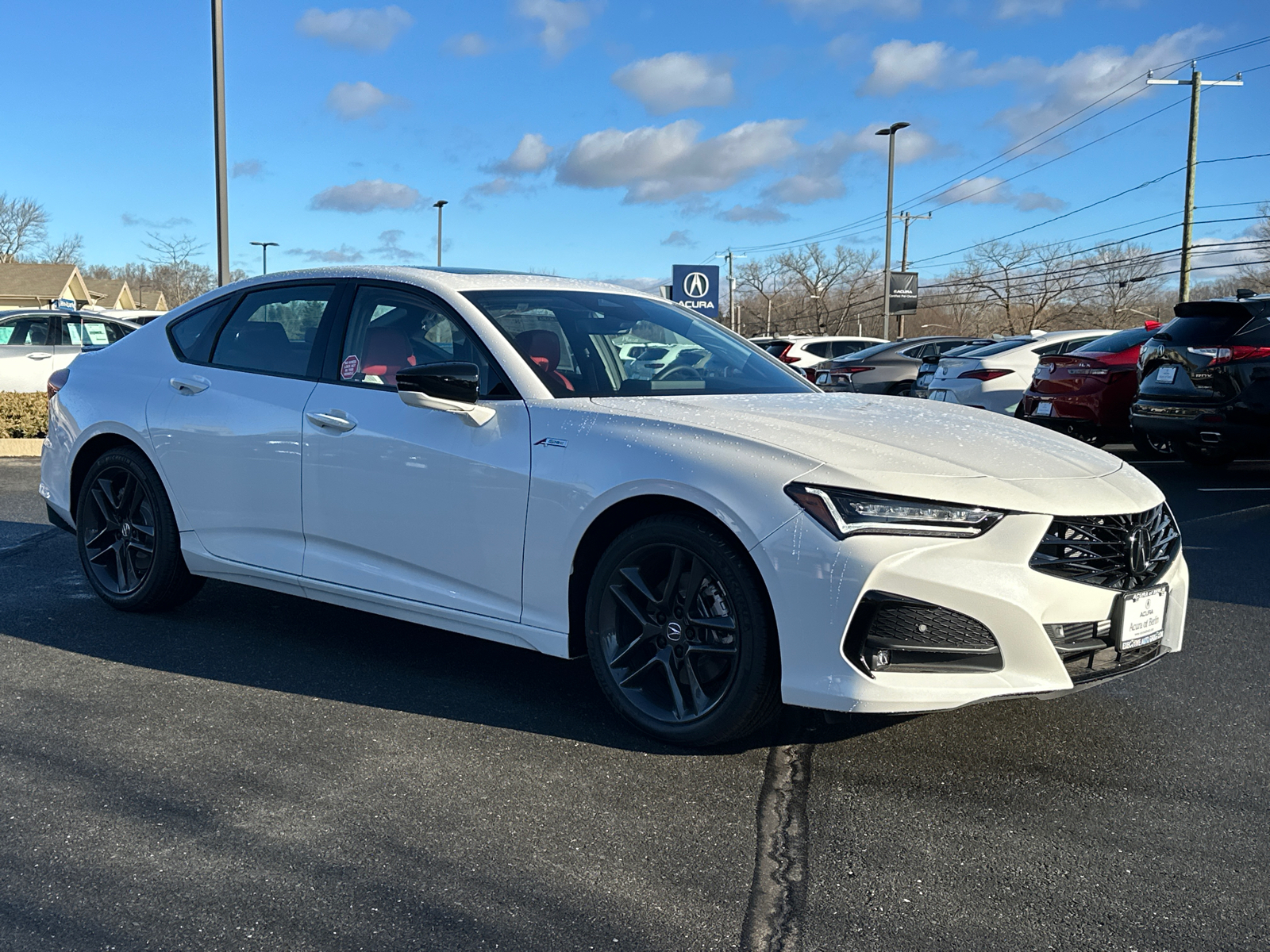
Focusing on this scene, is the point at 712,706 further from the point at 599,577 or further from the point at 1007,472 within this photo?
the point at 1007,472

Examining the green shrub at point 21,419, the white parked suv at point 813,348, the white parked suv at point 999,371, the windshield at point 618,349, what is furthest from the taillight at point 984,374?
the green shrub at point 21,419

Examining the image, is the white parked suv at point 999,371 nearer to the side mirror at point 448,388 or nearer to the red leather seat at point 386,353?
the red leather seat at point 386,353

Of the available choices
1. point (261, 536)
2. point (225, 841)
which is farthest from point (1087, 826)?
point (261, 536)

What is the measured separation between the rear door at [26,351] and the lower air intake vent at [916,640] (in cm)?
1572

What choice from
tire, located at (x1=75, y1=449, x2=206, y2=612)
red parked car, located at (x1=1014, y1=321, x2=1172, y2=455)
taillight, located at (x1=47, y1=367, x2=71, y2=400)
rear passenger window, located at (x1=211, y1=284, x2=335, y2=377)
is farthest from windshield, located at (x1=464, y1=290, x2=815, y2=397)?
red parked car, located at (x1=1014, y1=321, x2=1172, y2=455)

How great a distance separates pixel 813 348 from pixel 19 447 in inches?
605

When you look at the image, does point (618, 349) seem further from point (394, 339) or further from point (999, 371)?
point (999, 371)

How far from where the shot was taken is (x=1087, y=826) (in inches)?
126

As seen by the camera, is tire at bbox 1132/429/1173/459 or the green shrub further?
the green shrub

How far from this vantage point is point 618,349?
177 inches

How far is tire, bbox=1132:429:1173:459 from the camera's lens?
10422 mm

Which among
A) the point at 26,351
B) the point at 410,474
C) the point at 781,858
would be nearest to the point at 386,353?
the point at 410,474

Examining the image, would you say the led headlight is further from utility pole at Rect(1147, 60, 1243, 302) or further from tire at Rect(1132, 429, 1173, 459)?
utility pole at Rect(1147, 60, 1243, 302)

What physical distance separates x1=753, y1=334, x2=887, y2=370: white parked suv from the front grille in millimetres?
18579
